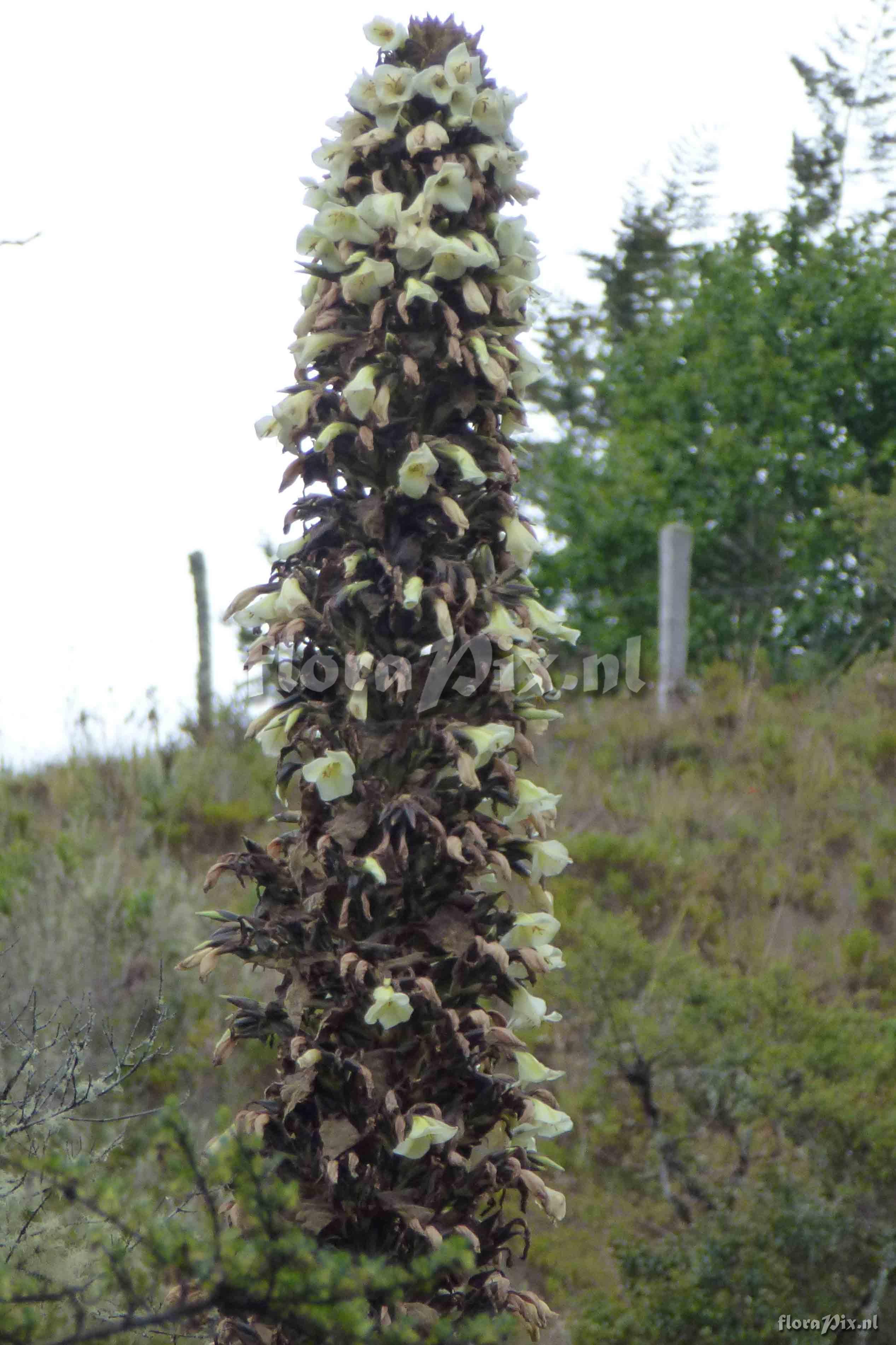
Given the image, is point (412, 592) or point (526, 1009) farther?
point (526, 1009)

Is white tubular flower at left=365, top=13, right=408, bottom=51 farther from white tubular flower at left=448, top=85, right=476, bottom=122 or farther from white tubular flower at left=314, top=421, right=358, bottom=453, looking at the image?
white tubular flower at left=314, top=421, right=358, bottom=453

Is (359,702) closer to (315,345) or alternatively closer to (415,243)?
(315,345)

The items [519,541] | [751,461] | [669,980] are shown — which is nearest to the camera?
[519,541]

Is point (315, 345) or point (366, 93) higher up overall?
point (366, 93)

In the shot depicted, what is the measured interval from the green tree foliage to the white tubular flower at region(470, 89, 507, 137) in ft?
52.4

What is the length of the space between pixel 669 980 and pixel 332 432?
465cm

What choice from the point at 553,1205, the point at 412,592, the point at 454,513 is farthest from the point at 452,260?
the point at 553,1205

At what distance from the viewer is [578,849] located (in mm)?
9664

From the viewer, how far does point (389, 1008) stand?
2.65m

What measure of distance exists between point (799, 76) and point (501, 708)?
29.2 metres

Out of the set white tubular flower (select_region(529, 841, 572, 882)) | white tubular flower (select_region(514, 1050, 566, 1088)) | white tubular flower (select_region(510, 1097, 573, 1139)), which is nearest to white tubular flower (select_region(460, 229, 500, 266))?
white tubular flower (select_region(529, 841, 572, 882))

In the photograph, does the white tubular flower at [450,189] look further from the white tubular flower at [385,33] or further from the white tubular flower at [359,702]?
the white tubular flower at [359,702]

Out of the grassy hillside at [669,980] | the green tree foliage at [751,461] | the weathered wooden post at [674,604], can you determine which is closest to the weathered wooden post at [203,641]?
the grassy hillside at [669,980]

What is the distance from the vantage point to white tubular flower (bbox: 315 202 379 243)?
9.46 feet
